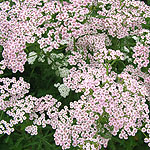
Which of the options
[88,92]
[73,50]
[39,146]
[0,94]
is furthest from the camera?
[73,50]

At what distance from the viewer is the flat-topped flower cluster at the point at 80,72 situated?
11.9 feet

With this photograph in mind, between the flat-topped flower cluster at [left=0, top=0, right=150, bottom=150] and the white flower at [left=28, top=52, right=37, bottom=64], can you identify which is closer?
the flat-topped flower cluster at [left=0, top=0, right=150, bottom=150]

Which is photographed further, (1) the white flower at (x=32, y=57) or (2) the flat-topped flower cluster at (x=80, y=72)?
(1) the white flower at (x=32, y=57)

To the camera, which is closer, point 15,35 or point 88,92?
point 88,92

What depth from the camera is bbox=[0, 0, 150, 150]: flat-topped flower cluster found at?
363cm

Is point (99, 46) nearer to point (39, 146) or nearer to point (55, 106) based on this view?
point (55, 106)

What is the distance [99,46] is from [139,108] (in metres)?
1.35

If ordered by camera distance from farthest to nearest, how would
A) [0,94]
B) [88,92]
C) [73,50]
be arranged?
1. [73,50]
2. [0,94]
3. [88,92]

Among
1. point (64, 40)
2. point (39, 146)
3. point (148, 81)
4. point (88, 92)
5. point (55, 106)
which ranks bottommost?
point (39, 146)

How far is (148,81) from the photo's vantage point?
4484mm

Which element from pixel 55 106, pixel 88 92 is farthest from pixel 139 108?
pixel 55 106

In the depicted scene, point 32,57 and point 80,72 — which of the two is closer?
point 80,72

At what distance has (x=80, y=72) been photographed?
427cm

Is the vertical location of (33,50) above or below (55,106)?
above
